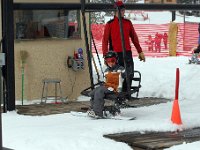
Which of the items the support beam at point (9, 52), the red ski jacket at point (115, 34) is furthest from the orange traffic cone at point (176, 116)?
the support beam at point (9, 52)

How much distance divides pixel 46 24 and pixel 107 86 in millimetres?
3957

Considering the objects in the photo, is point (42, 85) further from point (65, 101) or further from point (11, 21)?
point (11, 21)

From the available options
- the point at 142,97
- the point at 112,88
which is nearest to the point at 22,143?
the point at 112,88

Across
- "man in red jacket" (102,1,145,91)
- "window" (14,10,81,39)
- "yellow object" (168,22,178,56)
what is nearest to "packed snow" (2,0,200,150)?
"man in red jacket" (102,1,145,91)

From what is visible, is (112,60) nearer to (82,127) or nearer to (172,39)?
(82,127)

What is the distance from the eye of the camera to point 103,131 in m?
8.27

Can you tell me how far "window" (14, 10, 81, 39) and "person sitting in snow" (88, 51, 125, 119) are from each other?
3.52 m

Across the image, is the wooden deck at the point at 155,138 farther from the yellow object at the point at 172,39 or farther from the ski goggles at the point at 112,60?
the yellow object at the point at 172,39

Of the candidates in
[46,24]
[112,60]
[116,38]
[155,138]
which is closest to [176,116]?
[155,138]

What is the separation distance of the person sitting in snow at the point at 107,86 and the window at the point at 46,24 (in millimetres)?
3522

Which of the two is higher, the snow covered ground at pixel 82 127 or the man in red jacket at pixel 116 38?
the man in red jacket at pixel 116 38

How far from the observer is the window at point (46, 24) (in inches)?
490

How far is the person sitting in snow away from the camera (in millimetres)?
9391

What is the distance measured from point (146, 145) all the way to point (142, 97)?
19.4 feet
